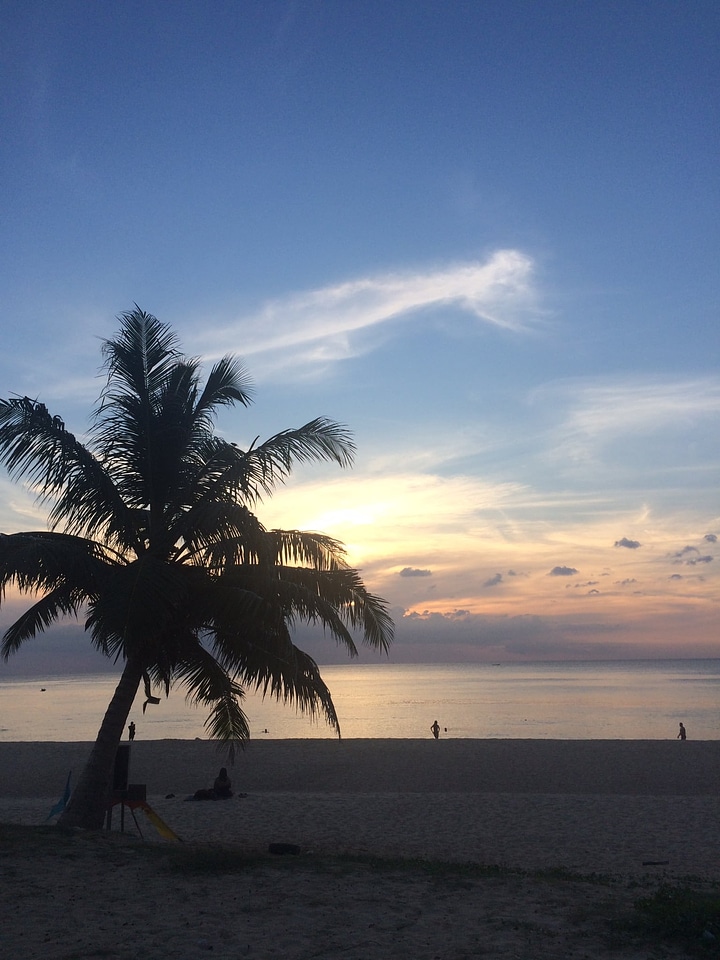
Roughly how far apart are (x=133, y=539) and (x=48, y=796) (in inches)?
496

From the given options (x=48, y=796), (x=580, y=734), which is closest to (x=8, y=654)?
(x=48, y=796)

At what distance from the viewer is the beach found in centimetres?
711

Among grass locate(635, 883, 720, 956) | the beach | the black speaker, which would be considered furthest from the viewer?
the black speaker

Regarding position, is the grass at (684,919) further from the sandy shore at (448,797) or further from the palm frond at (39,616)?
the palm frond at (39,616)

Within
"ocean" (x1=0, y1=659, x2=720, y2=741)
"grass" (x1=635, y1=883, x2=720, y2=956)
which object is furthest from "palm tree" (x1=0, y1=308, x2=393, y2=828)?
"ocean" (x1=0, y1=659, x2=720, y2=741)

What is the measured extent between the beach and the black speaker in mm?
1267

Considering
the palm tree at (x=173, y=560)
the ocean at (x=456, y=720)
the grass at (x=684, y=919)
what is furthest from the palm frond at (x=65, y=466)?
the ocean at (x=456, y=720)

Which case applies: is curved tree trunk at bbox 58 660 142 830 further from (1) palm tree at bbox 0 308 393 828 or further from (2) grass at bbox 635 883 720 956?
(2) grass at bbox 635 883 720 956

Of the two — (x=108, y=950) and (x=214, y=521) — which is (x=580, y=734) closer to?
(x=214, y=521)

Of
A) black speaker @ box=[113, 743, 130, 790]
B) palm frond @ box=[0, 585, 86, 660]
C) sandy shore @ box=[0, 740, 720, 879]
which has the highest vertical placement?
palm frond @ box=[0, 585, 86, 660]

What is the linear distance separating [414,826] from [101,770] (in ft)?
21.3

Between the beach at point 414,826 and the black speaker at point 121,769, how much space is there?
127 centimetres

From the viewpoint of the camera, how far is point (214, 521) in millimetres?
10867

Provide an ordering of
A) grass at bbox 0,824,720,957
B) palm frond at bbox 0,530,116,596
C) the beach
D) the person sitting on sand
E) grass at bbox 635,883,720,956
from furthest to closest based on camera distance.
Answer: the person sitting on sand, palm frond at bbox 0,530,116,596, the beach, grass at bbox 0,824,720,957, grass at bbox 635,883,720,956
